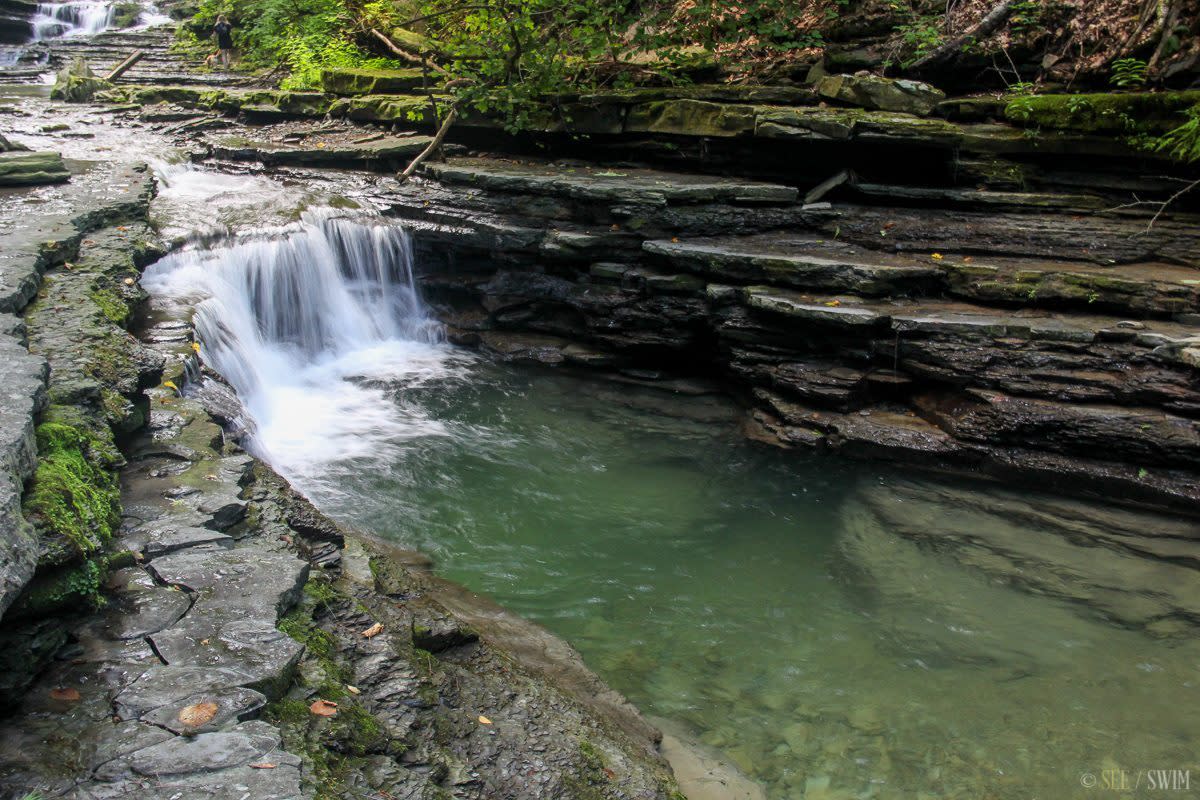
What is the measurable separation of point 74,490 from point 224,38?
760 inches

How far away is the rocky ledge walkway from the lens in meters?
2.65

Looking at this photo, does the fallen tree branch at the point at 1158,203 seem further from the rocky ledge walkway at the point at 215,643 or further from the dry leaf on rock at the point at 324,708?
the dry leaf on rock at the point at 324,708

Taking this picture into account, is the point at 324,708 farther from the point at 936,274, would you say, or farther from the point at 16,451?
the point at 936,274

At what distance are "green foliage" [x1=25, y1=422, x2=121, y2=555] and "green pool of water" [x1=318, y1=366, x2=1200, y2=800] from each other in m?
2.68

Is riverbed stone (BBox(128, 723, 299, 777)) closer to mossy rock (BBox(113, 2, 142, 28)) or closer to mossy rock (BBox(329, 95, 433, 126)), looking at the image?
mossy rock (BBox(329, 95, 433, 126))

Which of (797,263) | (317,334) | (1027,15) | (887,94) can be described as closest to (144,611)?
(797,263)

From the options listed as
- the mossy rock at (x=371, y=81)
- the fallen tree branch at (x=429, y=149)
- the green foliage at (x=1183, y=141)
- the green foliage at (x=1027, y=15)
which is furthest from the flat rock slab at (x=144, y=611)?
the mossy rock at (x=371, y=81)

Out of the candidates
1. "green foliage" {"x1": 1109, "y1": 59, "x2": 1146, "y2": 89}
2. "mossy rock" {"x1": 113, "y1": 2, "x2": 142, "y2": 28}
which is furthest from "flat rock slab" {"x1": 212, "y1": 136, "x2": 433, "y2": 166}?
"mossy rock" {"x1": 113, "y1": 2, "x2": 142, "y2": 28}

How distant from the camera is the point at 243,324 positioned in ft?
29.9

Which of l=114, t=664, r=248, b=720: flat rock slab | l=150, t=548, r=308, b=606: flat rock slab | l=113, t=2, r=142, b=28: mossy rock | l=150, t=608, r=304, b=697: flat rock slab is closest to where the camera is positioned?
l=114, t=664, r=248, b=720: flat rock slab

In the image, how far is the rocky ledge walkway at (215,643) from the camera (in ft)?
8.71

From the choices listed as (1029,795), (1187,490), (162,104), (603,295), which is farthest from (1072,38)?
(162,104)

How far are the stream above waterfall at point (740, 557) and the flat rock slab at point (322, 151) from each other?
241cm

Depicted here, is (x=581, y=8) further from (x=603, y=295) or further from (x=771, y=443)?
(x=771, y=443)
